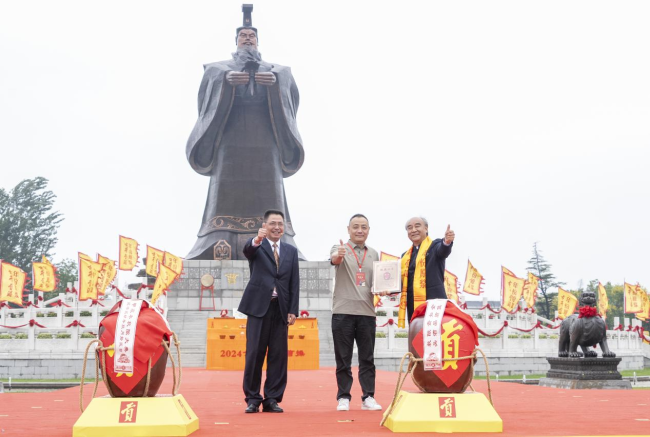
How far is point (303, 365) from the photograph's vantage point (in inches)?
429

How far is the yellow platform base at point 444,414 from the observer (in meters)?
3.58

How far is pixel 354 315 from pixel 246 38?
47.9 ft

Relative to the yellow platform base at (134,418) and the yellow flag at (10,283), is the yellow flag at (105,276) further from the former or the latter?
the yellow platform base at (134,418)

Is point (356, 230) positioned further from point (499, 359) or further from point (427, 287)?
point (499, 359)

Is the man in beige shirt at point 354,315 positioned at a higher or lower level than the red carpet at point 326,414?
higher

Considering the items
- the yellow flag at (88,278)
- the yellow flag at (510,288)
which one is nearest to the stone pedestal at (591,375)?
the yellow flag at (510,288)

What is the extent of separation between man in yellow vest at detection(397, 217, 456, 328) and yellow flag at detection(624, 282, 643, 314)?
16.1 metres

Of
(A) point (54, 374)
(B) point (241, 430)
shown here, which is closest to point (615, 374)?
(B) point (241, 430)

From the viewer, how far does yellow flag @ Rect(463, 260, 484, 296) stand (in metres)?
18.8

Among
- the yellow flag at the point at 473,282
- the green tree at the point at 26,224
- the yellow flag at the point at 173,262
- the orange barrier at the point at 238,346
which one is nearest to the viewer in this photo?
the orange barrier at the point at 238,346

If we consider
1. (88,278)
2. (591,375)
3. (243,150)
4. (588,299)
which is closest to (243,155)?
(243,150)

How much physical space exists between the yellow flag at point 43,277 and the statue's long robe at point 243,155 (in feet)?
11.6

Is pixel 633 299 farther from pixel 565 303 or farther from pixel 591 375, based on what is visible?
pixel 591 375

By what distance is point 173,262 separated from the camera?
16.2 m
